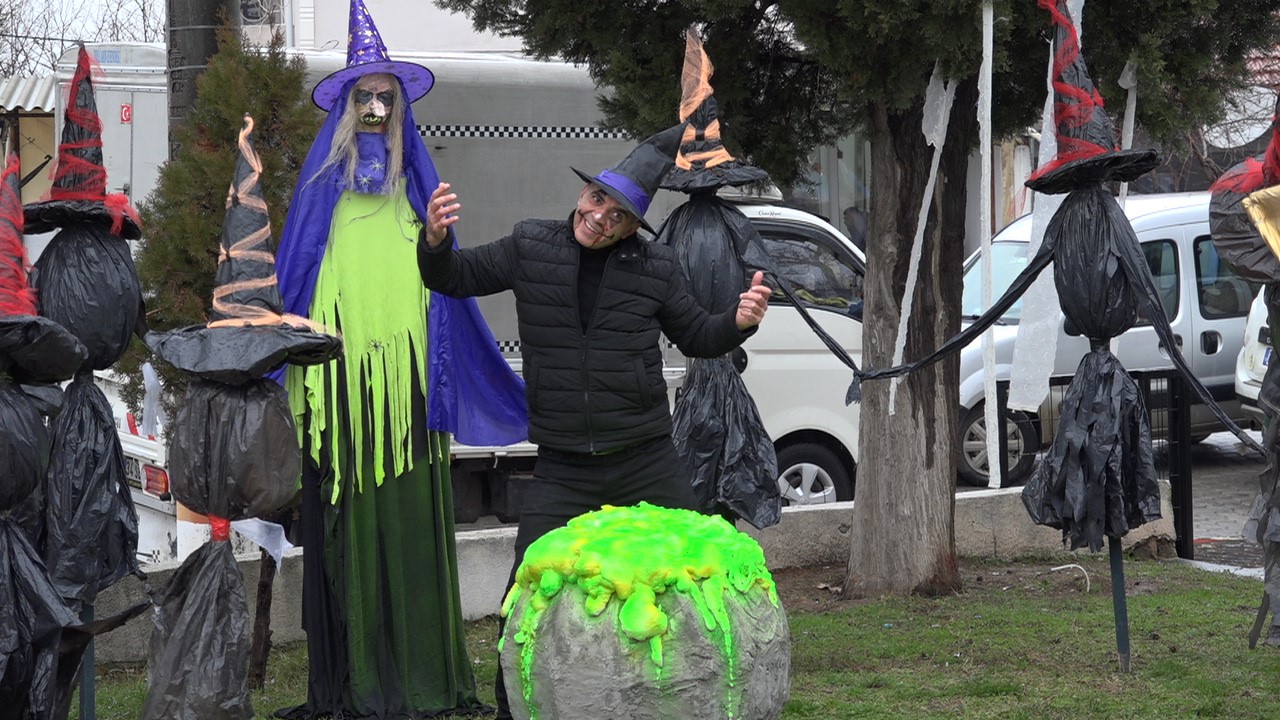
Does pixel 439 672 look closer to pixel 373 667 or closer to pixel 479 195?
pixel 373 667

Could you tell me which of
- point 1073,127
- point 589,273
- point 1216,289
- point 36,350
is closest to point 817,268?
point 1216,289

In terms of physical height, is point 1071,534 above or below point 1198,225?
below

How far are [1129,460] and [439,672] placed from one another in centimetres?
264

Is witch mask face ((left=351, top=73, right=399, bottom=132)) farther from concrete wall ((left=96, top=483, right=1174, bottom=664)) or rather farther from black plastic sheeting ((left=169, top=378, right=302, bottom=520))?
concrete wall ((left=96, top=483, right=1174, bottom=664))

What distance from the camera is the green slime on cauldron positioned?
11.9 feet

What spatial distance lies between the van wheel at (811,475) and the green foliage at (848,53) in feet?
10.4

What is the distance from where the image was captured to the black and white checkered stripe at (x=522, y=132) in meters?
9.86

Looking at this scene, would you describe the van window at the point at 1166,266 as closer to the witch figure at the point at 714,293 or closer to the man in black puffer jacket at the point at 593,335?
the witch figure at the point at 714,293

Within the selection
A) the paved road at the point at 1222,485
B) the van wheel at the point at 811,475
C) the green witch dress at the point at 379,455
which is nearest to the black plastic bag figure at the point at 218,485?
the green witch dress at the point at 379,455

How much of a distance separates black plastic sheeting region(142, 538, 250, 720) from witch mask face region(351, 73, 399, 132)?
162 cm

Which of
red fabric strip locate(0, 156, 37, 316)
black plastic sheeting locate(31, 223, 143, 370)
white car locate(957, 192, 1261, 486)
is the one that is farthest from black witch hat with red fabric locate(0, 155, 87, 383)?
white car locate(957, 192, 1261, 486)

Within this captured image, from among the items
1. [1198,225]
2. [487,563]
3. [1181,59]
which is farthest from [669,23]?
[1198,225]

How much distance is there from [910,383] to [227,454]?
3.84m

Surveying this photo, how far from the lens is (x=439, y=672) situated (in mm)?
5684
